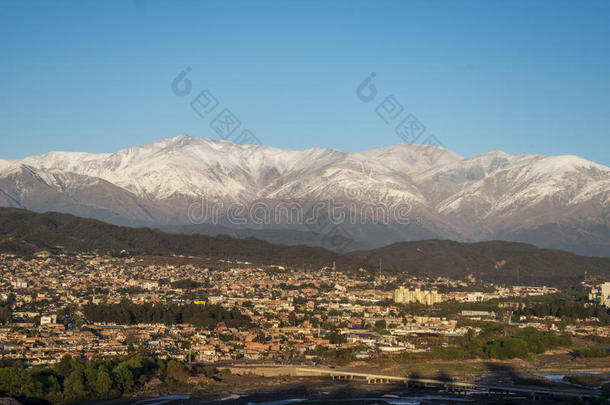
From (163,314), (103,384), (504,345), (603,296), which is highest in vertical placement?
(603,296)

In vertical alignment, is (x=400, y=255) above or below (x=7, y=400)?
above

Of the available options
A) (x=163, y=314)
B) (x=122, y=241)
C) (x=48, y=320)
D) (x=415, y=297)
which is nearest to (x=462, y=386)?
(x=163, y=314)

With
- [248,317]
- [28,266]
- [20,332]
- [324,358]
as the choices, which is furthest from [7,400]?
[28,266]

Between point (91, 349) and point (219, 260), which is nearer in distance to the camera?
point (91, 349)

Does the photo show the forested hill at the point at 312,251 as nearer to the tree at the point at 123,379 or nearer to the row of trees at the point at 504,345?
the row of trees at the point at 504,345

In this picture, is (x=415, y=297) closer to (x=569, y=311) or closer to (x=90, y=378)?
(x=569, y=311)

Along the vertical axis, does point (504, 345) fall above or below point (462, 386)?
above

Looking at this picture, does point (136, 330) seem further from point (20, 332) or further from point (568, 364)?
point (568, 364)

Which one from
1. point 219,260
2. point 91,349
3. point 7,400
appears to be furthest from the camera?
point 219,260
